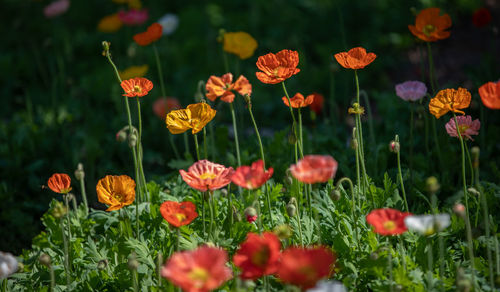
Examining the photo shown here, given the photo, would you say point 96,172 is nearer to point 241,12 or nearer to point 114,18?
point 114,18

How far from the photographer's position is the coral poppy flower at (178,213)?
183 centimetres

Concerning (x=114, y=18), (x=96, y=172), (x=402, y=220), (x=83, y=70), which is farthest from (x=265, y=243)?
(x=83, y=70)

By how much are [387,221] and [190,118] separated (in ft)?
2.86

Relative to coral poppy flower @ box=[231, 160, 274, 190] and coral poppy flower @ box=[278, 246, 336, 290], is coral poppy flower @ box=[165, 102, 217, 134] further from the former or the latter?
coral poppy flower @ box=[278, 246, 336, 290]

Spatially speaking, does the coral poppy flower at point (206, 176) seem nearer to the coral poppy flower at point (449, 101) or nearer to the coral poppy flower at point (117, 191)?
the coral poppy flower at point (117, 191)

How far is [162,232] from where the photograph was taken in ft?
7.56

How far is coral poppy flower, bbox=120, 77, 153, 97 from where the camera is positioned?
7.00 ft

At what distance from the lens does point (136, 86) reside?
2135mm

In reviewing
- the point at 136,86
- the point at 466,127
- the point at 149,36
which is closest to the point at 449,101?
the point at 466,127

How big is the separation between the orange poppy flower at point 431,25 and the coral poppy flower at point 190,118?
1027 mm

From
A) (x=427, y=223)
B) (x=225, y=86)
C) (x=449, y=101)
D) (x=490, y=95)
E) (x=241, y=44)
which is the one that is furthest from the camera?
(x=241, y=44)

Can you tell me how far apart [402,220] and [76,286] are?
4.10ft

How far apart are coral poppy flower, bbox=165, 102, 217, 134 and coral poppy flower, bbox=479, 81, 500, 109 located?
97 centimetres

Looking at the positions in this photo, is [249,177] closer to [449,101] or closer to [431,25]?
[449,101]
